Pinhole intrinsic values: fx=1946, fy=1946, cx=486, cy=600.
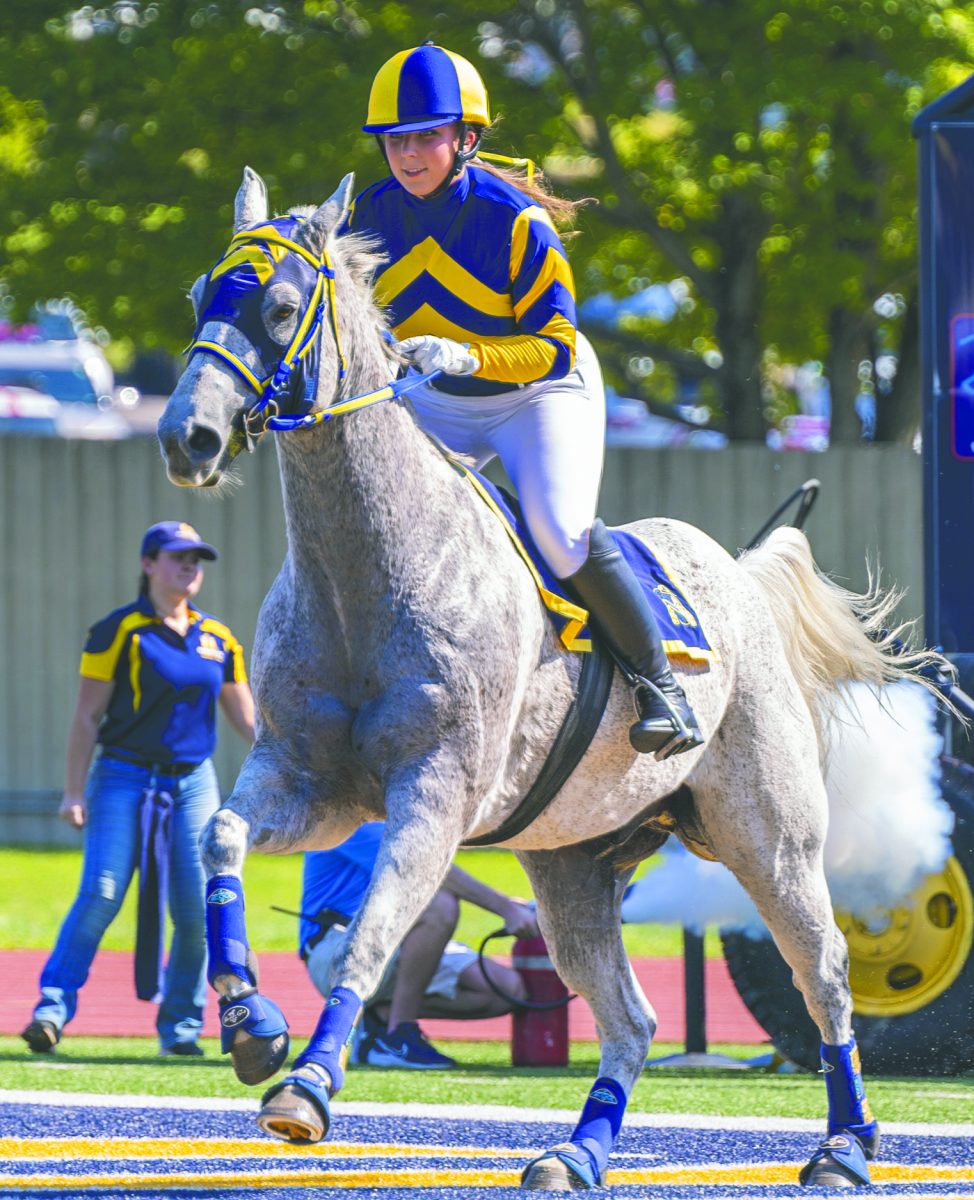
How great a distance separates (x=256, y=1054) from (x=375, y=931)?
14.9 inches

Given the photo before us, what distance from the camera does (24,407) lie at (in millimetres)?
36250

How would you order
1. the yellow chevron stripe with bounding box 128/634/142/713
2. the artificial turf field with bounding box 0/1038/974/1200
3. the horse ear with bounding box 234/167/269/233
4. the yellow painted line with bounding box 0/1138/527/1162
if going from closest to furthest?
the horse ear with bounding box 234/167/269/233
the artificial turf field with bounding box 0/1038/974/1200
the yellow painted line with bounding box 0/1138/527/1162
the yellow chevron stripe with bounding box 128/634/142/713

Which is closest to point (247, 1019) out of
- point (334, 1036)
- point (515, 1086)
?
point (334, 1036)

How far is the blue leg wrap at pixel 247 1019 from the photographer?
431 cm

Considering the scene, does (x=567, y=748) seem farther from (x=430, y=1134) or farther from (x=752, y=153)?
Answer: (x=752, y=153)

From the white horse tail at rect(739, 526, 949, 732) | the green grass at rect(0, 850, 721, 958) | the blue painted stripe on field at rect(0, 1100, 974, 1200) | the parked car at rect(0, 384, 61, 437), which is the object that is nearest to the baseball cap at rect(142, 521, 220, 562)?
the blue painted stripe on field at rect(0, 1100, 974, 1200)

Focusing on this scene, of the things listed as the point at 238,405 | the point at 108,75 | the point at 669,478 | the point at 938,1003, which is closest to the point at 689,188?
the point at 669,478

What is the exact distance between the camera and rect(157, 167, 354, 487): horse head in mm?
4188

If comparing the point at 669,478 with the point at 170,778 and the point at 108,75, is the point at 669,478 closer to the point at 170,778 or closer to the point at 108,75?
the point at 108,75

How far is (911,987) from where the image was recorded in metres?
7.48

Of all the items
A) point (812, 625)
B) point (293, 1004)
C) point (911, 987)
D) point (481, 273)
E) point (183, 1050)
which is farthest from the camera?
point (293, 1004)

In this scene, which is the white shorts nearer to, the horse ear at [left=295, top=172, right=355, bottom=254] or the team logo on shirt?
the team logo on shirt

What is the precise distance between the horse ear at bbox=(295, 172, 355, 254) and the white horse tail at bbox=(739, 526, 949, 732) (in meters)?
2.18

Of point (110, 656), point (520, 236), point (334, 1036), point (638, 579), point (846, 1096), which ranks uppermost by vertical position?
point (520, 236)
